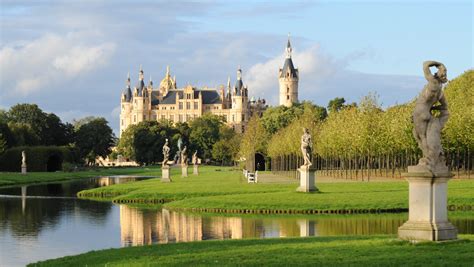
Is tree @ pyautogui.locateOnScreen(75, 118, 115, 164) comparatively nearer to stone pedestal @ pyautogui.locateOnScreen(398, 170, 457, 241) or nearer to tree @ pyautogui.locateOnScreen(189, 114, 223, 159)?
tree @ pyautogui.locateOnScreen(189, 114, 223, 159)

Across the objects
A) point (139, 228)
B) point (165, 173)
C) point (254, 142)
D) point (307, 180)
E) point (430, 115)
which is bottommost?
point (139, 228)

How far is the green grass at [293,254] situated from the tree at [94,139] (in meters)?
135

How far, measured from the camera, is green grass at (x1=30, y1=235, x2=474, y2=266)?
1723 cm

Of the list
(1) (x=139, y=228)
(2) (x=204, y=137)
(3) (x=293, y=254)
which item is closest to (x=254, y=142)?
(2) (x=204, y=137)

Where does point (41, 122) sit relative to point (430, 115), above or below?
above

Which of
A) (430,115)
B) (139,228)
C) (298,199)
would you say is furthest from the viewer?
(298,199)

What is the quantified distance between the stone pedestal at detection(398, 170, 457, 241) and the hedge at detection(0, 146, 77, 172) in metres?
92.4

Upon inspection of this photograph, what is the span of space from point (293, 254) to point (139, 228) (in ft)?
45.9

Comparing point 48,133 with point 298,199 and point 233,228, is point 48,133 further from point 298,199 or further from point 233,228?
point 233,228

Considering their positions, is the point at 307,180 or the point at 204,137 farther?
the point at 204,137

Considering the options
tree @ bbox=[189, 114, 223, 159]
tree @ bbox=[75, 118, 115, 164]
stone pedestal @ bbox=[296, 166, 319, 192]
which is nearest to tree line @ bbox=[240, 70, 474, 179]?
stone pedestal @ bbox=[296, 166, 319, 192]

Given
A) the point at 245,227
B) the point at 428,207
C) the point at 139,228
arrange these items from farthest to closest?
the point at 139,228 < the point at 245,227 < the point at 428,207

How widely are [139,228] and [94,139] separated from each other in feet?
421

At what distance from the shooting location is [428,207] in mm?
18812
